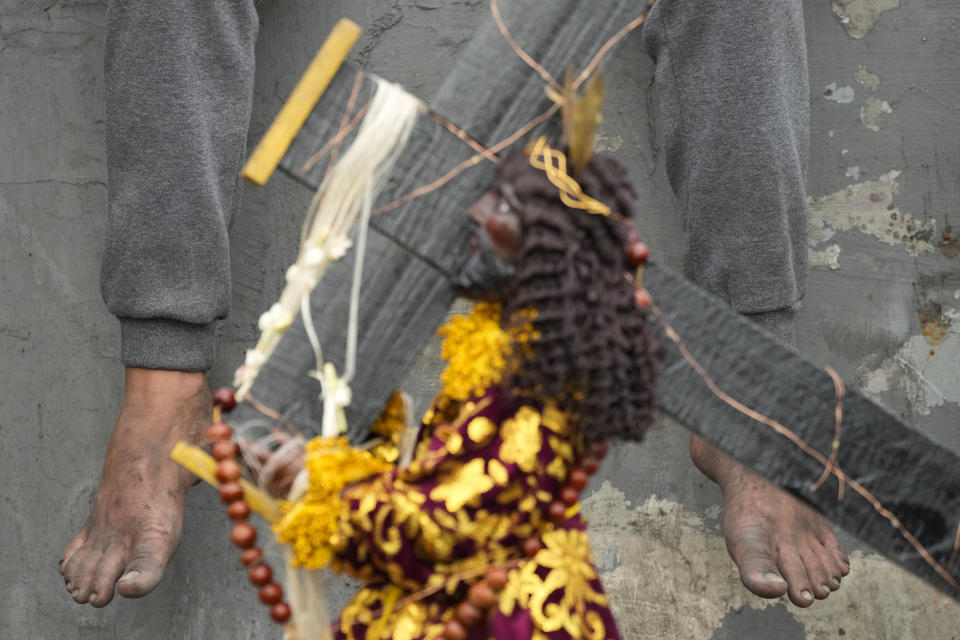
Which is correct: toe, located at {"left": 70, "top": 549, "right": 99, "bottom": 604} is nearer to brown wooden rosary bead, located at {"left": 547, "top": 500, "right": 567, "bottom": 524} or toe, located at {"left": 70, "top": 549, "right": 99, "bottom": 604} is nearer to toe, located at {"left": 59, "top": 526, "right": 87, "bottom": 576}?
toe, located at {"left": 59, "top": 526, "right": 87, "bottom": 576}

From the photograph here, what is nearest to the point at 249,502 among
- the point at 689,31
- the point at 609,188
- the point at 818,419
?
the point at 609,188

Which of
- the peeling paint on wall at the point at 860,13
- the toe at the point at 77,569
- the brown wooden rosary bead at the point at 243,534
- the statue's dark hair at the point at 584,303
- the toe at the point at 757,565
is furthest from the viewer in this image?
the peeling paint on wall at the point at 860,13

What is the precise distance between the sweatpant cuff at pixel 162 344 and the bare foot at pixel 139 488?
0.07ft

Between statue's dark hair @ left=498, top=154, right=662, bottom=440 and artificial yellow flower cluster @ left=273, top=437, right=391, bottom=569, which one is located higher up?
statue's dark hair @ left=498, top=154, right=662, bottom=440

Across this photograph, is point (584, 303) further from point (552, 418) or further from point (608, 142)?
point (608, 142)

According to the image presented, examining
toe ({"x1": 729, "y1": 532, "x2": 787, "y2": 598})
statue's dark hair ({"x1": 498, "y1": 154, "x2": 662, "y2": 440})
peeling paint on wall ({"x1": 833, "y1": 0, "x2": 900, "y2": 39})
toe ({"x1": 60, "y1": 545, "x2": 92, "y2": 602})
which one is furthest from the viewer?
peeling paint on wall ({"x1": 833, "y1": 0, "x2": 900, "y2": 39})

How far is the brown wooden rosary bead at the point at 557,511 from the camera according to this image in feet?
3.70

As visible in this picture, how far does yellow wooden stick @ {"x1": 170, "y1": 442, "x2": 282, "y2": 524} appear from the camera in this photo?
3.70 feet

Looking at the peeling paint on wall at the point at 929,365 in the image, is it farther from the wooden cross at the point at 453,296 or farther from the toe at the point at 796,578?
the wooden cross at the point at 453,296

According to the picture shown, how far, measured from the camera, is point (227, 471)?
1.10 m

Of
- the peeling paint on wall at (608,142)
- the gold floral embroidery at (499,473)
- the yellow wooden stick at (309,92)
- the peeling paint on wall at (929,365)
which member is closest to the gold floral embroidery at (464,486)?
the gold floral embroidery at (499,473)

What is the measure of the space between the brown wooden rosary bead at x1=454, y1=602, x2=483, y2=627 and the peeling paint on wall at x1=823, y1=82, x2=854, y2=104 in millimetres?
1407

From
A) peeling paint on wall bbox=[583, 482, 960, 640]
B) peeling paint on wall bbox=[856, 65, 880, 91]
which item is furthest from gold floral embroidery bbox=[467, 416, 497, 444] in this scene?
peeling paint on wall bbox=[856, 65, 880, 91]

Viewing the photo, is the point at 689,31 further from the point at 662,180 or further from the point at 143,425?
the point at 143,425
